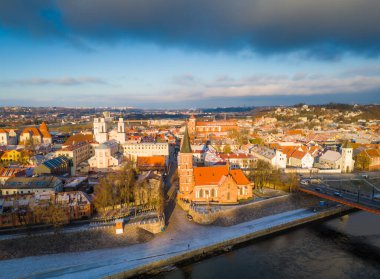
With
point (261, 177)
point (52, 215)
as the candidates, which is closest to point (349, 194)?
point (261, 177)

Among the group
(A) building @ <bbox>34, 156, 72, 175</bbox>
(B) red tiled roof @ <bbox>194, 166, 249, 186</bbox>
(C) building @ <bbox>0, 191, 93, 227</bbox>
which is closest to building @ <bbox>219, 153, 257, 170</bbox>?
(B) red tiled roof @ <bbox>194, 166, 249, 186</bbox>

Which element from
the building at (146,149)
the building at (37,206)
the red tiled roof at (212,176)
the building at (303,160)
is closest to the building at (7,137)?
the building at (146,149)

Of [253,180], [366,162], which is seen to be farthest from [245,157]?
[366,162]

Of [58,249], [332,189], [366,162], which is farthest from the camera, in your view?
Answer: [366,162]

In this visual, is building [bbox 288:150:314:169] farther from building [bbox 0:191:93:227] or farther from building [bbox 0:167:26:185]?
building [bbox 0:167:26:185]

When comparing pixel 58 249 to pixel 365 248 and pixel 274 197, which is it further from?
pixel 365 248

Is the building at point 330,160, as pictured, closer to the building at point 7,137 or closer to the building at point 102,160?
the building at point 102,160

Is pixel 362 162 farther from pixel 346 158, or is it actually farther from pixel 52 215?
pixel 52 215
